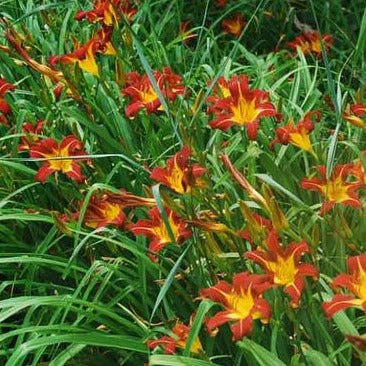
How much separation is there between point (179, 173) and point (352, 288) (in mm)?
466

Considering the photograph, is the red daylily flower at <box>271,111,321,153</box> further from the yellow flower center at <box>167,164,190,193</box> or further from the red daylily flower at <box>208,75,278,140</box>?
the yellow flower center at <box>167,164,190,193</box>

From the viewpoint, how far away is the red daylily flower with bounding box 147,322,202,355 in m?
1.78

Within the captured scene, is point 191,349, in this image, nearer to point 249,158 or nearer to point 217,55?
point 249,158

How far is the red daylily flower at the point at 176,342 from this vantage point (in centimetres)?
178

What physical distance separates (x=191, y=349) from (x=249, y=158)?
59 cm

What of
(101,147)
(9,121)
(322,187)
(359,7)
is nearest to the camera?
(322,187)

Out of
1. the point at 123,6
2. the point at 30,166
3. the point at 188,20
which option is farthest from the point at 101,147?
the point at 188,20

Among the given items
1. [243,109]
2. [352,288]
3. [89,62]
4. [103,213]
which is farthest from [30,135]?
[352,288]

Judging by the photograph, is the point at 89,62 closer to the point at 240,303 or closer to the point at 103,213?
the point at 103,213

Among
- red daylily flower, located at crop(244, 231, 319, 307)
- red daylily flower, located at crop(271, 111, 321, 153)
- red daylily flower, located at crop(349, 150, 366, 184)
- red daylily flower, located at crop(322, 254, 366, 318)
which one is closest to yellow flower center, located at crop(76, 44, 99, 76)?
red daylily flower, located at crop(271, 111, 321, 153)

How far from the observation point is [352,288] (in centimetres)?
161

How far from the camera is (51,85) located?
9.23 ft

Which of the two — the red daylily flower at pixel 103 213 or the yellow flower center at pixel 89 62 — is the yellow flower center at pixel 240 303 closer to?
the red daylily flower at pixel 103 213

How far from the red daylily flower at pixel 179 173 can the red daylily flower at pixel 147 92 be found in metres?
0.32
